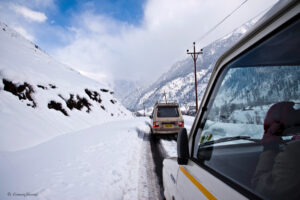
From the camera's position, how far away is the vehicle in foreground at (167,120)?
923 centimetres

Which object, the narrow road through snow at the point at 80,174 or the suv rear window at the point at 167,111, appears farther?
the suv rear window at the point at 167,111

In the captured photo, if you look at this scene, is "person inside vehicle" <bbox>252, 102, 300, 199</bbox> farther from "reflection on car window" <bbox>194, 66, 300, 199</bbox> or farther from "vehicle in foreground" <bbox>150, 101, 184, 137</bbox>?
"vehicle in foreground" <bbox>150, 101, 184, 137</bbox>

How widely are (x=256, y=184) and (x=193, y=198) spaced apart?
1.70 feet

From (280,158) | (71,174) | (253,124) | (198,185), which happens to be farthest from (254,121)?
(71,174)

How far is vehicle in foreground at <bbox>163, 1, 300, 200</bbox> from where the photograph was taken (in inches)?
30.6

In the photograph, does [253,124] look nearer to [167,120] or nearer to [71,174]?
[71,174]

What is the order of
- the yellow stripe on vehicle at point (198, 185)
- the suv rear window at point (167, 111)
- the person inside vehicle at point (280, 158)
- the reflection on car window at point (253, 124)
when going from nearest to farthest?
the person inside vehicle at point (280, 158) < the reflection on car window at point (253, 124) < the yellow stripe on vehicle at point (198, 185) < the suv rear window at point (167, 111)

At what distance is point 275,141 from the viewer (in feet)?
3.37

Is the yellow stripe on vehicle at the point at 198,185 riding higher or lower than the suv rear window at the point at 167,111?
lower

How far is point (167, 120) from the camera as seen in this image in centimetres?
928

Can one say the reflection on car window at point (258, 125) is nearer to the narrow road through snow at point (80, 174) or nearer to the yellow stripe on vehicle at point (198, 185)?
the yellow stripe on vehicle at point (198, 185)

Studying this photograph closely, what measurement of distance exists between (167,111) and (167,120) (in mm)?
604

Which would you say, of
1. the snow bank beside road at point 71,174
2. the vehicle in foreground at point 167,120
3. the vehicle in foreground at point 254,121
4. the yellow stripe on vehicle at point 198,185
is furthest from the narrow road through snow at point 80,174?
the vehicle in foreground at point 167,120

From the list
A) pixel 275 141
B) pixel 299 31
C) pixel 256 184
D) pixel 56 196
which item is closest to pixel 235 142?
pixel 275 141
